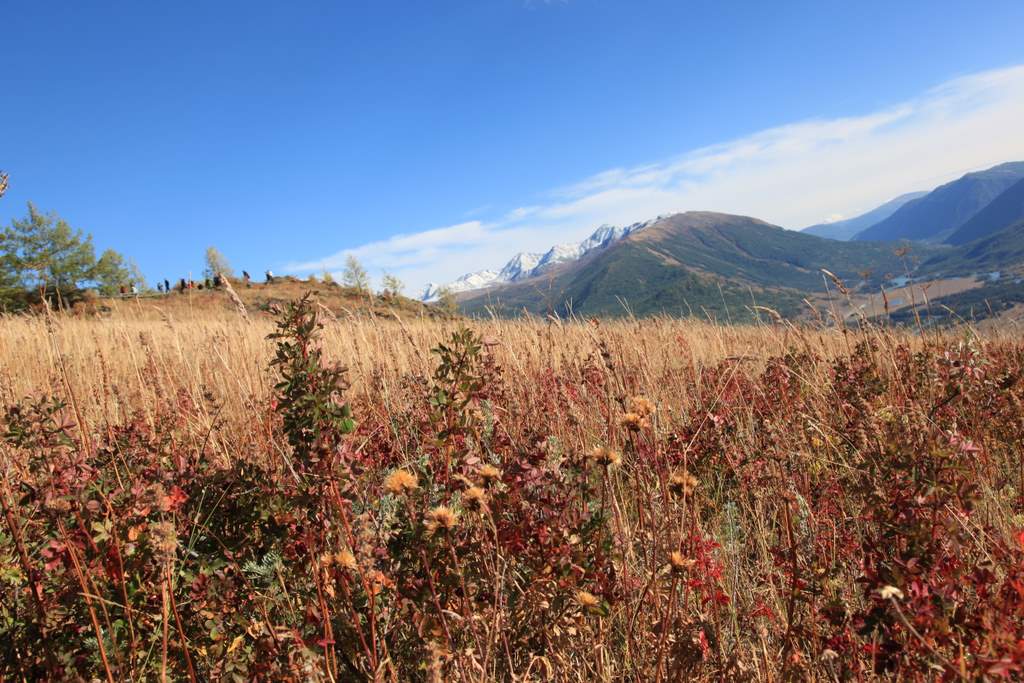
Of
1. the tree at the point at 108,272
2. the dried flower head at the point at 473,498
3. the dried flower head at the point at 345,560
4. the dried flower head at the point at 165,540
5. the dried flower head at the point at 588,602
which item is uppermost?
the tree at the point at 108,272

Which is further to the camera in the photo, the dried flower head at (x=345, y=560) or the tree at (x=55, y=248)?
the tree at (x=55, y=248)

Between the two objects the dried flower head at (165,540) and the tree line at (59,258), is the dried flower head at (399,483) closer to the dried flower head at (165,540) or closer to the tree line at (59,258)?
the dried flower head at (165,540)

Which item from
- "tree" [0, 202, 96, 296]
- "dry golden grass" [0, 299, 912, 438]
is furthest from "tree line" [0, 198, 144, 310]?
"dry golden grass" [0, 299, 912, 438]

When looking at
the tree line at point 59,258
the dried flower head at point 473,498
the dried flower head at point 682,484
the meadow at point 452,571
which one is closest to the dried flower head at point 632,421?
the meadow at point 452,571

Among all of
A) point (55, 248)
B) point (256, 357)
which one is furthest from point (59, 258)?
point (256, 357)

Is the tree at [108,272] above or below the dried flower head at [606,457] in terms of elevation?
above

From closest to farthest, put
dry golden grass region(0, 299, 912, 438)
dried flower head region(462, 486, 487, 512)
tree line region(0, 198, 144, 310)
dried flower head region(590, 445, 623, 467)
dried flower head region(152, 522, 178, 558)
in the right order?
dried flower head region(152, 522, 178, 558) < dried flower head region(462, 486, 487, 512) < dried flower head region(590, 445, 623, 467) < dry golden grass region(0, 299, 912, 438) < tree line region(0, 198, 144, 310)

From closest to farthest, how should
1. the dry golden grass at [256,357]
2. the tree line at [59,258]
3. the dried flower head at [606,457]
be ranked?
the dried flower head at [606,457]
the dry golden grass at [256,357]
the tree line at [59,258]

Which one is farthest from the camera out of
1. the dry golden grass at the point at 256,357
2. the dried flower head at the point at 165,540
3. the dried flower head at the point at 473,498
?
the dry golden grass at the point at 256,357

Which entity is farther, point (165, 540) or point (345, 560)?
point (345, 560)

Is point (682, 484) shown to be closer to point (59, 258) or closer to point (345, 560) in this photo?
point (345, 560)

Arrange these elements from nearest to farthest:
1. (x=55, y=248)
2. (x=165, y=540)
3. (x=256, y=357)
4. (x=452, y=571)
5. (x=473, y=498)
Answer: (x=165, y=540)
(x=473, y=498)
(x=452, y=571)
(x=256, y=357)
(x=55, y=248)

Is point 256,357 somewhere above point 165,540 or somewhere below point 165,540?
above

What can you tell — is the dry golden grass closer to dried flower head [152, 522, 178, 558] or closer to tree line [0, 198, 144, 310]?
dried flower head [152, 522, 178, 558]
